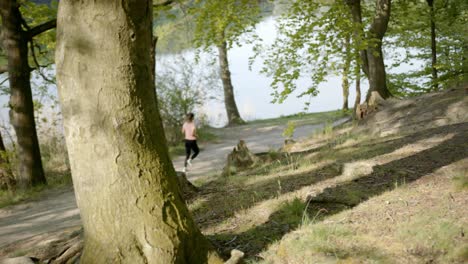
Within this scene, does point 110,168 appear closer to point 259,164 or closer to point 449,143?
point 449,143

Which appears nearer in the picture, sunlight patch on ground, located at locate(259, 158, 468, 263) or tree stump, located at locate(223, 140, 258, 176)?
sunlight patch on ground, located at locate(259, 158, 468, 263)

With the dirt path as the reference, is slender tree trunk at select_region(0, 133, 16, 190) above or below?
above

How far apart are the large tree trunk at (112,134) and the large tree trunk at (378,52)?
10.7 meters

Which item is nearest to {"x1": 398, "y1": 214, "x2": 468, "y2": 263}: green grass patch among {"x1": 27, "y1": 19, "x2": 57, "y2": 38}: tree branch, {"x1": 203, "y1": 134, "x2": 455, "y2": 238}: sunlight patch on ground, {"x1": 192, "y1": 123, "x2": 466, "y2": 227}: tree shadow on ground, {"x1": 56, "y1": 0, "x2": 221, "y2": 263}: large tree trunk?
{"x1": 203, "y1": 134, "x2": 455, "y2": 238}: sunlight patch on ground

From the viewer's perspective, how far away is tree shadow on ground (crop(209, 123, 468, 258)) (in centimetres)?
412

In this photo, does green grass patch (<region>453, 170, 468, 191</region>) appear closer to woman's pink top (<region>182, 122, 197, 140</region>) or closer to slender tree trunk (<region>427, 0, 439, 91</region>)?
woman's pink top (<region>182, 122, 197, 140</region>)

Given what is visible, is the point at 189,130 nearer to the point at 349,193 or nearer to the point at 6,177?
the point at 6,177

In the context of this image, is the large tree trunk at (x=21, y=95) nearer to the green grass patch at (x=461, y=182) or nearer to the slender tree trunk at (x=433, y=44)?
the green grass patch at (x=461, y=182)

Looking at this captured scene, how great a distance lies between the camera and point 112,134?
10.5 ft

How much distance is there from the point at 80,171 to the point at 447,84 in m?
16.2

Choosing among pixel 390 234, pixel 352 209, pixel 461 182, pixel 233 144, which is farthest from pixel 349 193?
pixel 233 144

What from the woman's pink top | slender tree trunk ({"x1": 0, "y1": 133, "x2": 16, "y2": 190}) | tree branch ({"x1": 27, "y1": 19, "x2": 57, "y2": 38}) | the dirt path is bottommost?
the dirt path

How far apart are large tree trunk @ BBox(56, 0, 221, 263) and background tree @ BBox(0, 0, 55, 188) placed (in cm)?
915

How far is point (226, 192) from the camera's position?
6.43m
